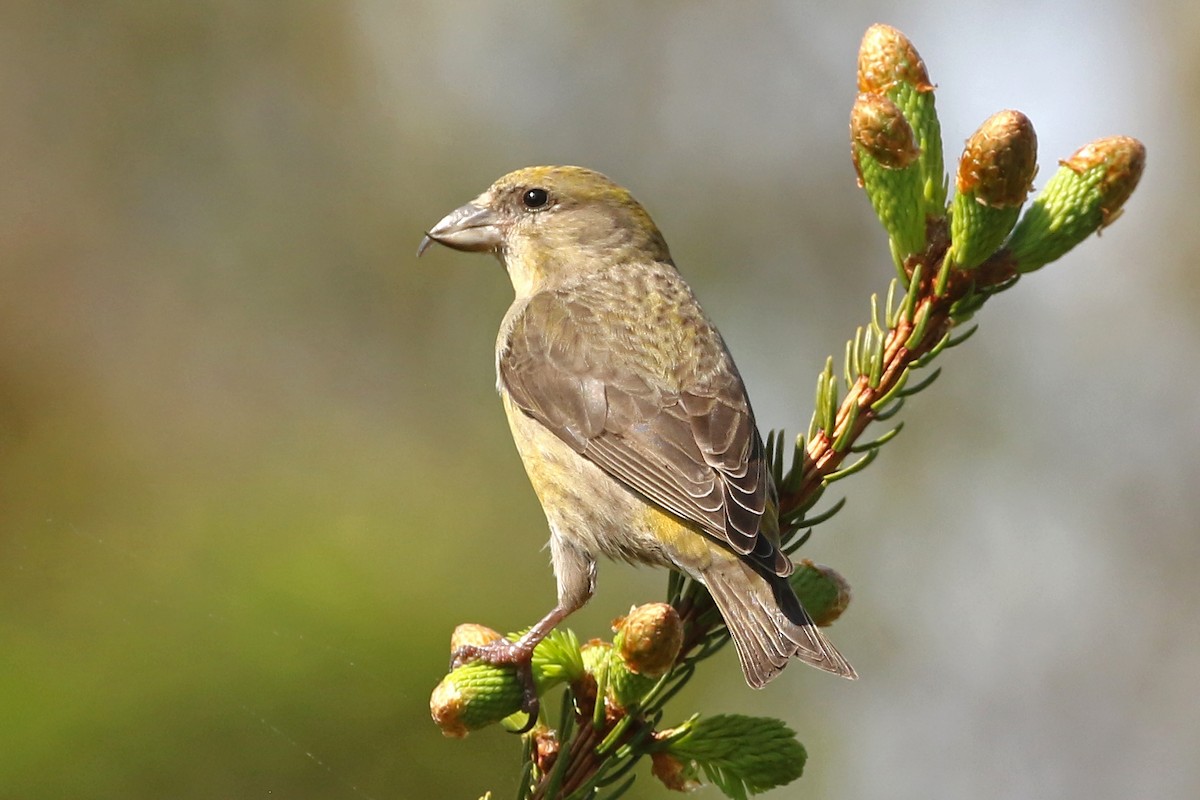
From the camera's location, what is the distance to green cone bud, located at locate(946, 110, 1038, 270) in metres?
2.24

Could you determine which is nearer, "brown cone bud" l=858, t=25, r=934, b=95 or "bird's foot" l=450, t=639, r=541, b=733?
"bird's foot" l=450, t=639, r=541, b=733

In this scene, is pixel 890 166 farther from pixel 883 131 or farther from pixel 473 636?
pixel 473 636

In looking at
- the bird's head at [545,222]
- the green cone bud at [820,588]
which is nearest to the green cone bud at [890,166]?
the green cone bud at [820,588]

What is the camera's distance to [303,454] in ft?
17.9

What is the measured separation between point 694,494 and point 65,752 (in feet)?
6.51

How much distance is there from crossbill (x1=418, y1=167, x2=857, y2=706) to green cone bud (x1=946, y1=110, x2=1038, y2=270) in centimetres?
82

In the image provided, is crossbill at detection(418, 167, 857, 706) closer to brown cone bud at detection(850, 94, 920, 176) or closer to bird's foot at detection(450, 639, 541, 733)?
bird's foot at detection(450, 639, 541, 733)

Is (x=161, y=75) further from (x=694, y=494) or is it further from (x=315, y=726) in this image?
(x=694, y=494)

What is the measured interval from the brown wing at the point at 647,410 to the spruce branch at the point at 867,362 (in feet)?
1.53

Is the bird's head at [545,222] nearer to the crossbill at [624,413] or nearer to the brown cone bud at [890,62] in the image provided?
the crossbill at [624,413]

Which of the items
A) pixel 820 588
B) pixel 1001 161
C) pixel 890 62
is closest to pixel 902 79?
pixel 890 62

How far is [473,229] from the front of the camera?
15.3 feet

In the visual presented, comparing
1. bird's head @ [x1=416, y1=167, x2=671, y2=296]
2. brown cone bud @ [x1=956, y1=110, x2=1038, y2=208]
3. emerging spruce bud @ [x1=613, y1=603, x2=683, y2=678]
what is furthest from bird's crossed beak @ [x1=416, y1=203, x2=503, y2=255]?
emerging spruce bud @ [x1=613, y1=603, x2=683, y2=678]

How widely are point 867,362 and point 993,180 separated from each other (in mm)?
537
